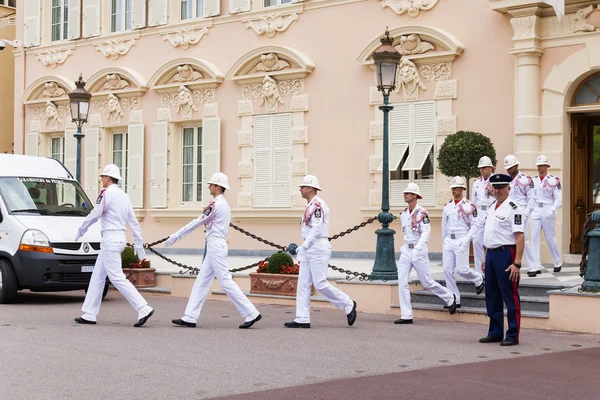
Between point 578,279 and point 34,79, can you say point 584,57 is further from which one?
point 34,79

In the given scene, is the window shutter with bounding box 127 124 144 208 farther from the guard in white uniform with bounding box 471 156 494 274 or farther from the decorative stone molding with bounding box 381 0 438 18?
the guard in white uniform with bounding box 471 156 494 274

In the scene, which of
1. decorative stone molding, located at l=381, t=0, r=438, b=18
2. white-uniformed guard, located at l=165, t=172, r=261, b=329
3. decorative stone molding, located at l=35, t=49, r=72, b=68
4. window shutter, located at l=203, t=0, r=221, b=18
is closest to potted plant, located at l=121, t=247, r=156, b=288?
white-uniformed guard, located at l=165, t=172, r=261, b=329

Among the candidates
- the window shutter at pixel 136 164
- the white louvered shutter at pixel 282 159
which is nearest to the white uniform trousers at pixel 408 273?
the white louvered shutter at pixel 282 159

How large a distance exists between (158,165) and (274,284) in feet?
28.2

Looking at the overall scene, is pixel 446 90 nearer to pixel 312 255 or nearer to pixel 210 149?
pixel 210 149

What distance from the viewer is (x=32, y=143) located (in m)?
25.8

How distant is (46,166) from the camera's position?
15.9 metres

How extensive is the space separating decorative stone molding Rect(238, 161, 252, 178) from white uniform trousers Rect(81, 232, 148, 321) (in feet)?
31.9

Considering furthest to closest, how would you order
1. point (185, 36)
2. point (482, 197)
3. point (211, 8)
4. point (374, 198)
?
1. point (185, 36)
2. point (211, 8)
3. point (374, 198)
4. point (482, 197)

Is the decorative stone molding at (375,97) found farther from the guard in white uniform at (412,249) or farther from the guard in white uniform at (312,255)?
the guard in white uniform at (312,255)

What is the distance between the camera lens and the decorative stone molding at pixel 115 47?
2388 cm

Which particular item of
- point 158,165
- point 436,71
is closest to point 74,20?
point 158,165

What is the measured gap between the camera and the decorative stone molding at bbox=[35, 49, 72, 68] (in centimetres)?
2530

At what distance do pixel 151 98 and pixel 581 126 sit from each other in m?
10.2
